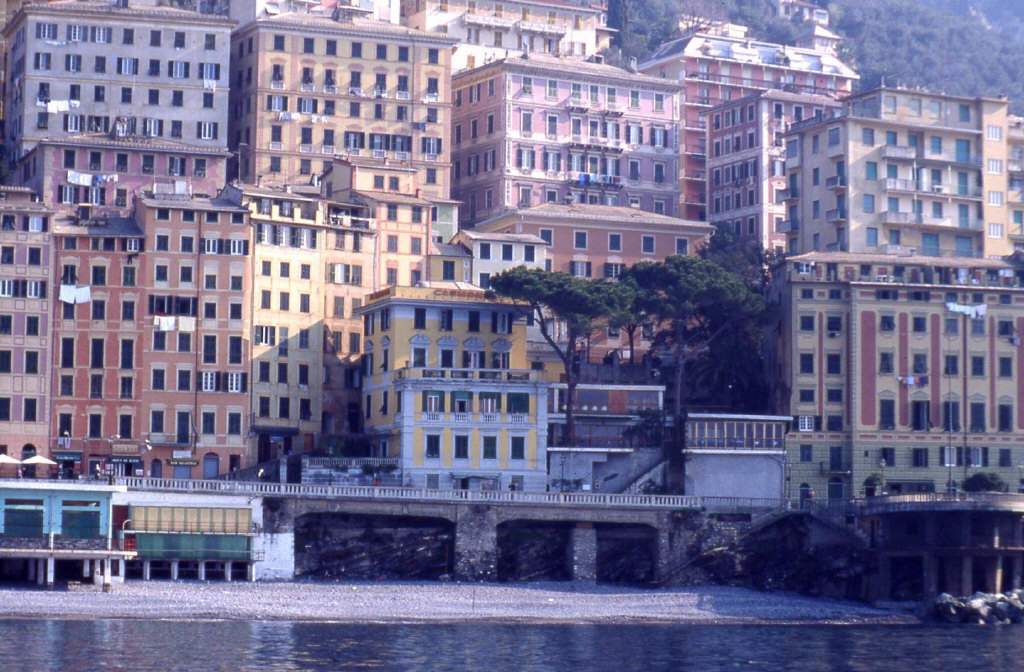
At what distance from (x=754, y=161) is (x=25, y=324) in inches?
2456

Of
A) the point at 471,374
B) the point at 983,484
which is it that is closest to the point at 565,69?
the point at 471,374

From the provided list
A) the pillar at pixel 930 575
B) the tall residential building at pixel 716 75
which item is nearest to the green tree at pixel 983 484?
the pillar at pixel 930 575

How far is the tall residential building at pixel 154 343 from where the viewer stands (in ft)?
394

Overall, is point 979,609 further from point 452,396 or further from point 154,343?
point 154,343

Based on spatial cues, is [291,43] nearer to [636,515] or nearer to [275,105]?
[275,105]

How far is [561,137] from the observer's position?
155 meters

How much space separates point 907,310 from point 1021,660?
38.1 m

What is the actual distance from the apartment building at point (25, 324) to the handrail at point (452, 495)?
9620 millimetres

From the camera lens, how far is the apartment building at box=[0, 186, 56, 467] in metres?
119

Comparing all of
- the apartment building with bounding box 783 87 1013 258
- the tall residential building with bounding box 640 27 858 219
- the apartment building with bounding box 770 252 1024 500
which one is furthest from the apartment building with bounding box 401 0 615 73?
the apartment building with bounding box 770 252 1024 500

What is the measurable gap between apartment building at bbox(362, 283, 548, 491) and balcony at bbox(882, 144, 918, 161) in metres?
31.2

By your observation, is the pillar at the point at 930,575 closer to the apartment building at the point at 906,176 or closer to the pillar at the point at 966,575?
the pillar at the point at 966,575

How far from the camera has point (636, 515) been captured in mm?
118125

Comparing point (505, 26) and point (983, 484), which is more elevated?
point (505, 26)
